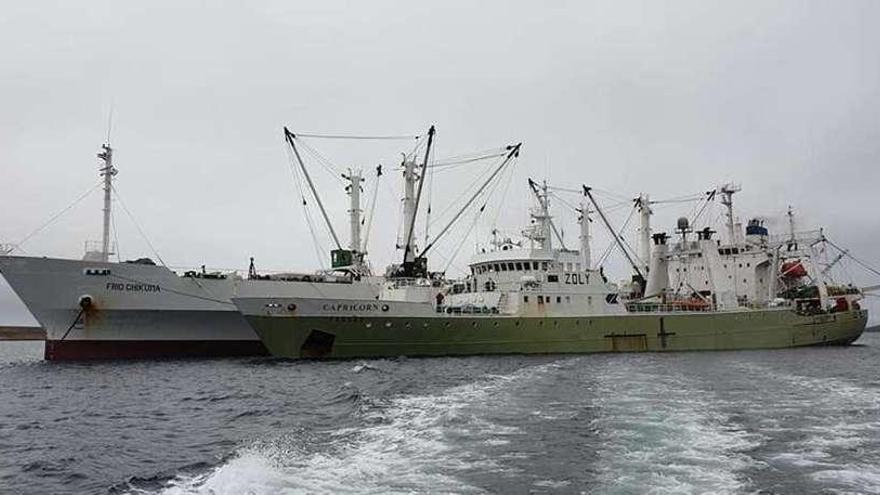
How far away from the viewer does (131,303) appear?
38.4 meters

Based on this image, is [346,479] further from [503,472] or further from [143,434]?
[143,434]

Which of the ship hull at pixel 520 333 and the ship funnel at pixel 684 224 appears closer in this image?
the ship hull at pixel 520 333

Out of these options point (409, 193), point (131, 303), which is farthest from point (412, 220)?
point (131, 303)

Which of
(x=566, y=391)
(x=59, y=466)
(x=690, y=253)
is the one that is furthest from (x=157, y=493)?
(x=690, y=253)

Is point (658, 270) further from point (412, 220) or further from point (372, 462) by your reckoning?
point (372, 462)

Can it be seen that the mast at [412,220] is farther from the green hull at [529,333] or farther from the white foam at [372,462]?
the white foam at [372,462]

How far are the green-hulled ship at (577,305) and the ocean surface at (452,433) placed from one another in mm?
8476

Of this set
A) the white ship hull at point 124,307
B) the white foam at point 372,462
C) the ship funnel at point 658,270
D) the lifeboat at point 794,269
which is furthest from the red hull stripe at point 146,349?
the lifeboat at point 794,269

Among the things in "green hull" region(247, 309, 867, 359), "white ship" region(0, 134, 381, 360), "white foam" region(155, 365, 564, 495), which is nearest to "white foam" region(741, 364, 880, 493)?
"white foam" region(155, 365, 564, 495)

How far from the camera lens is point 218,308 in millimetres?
41250

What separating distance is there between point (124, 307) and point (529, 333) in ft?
77.8

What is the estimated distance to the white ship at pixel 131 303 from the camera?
37219 millimetres

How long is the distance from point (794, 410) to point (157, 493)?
578 inches

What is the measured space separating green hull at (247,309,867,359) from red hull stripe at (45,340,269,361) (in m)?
8.04
